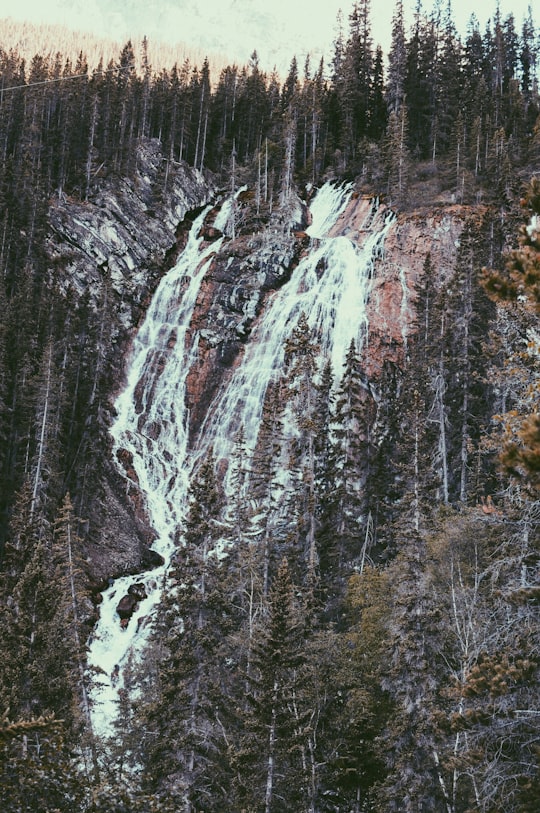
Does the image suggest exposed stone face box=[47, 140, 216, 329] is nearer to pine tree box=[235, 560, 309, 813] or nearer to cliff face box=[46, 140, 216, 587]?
cliff face box=[46, 140, 216, 587]

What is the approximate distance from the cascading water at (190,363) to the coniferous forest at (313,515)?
2.17 meters

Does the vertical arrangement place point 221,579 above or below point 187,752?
above

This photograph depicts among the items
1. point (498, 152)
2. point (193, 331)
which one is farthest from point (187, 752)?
point (498, 152)

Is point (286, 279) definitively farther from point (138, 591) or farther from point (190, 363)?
point (138, 591)

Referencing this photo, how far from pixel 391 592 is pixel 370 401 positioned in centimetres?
2248

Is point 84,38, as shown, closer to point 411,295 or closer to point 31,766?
point 411,295

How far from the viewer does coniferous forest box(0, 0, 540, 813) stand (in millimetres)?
10344

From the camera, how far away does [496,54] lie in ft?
268

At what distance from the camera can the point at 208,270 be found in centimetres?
5822

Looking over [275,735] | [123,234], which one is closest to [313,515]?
[275,735]

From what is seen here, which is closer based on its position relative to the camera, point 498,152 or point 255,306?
point 255,306

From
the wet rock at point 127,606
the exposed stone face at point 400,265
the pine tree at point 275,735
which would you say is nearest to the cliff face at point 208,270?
the exposed stone face at point 400,265

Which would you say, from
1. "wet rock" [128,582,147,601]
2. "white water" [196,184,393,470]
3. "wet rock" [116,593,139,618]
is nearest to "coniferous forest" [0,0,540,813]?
"wet rock" [116,593,139,618]

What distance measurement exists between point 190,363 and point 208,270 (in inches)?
430
